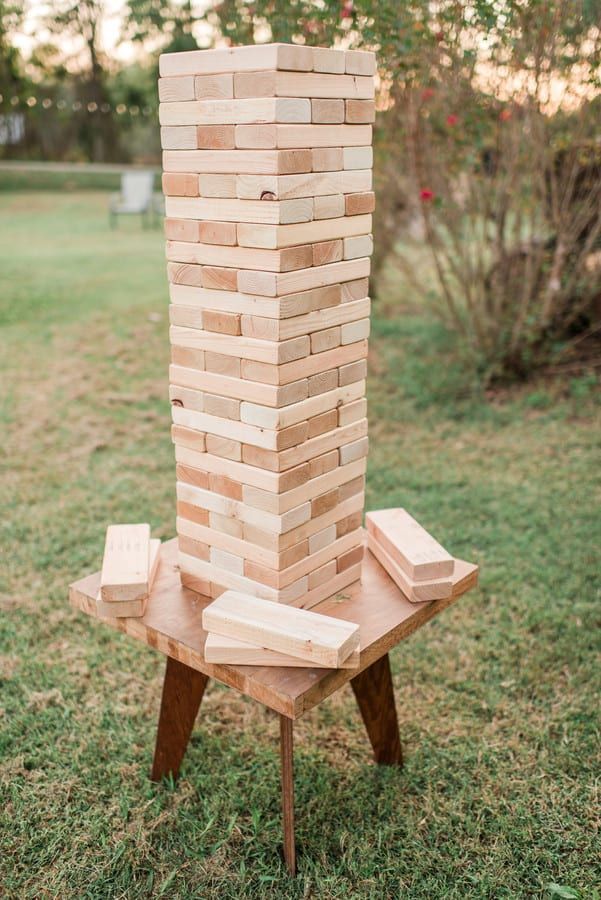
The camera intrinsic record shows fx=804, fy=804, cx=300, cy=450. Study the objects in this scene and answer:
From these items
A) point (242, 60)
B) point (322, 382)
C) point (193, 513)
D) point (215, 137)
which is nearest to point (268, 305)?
point (322, 382)

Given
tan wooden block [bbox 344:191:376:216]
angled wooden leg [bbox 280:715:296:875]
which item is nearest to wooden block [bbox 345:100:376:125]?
tan wooden block [bbox 344:191:376:216]

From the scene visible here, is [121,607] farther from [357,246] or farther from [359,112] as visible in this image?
[359,112]

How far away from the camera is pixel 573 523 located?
3.75 metres

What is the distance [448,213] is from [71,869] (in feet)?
14.2

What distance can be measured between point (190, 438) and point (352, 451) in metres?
0.39

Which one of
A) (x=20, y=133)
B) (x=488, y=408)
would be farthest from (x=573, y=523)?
(x=20, y=133)

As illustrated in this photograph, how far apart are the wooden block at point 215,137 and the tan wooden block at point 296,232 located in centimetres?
16

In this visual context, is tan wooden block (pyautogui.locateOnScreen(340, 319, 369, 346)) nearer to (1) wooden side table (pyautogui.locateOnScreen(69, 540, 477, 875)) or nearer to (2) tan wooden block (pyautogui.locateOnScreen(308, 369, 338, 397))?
(2) tan wooden block (pyautogui.locateOnScreen(308, 369, 338, 397))

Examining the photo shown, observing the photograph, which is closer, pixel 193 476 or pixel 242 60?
pixel 242 60

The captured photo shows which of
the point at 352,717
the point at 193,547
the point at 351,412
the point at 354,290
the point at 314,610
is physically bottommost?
the point at 352,717

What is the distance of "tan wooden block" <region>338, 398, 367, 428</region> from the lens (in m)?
1.87

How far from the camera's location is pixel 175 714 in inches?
85.9

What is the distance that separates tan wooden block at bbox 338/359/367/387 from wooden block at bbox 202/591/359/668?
20.9 inches

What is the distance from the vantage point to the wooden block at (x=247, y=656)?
1.69m
